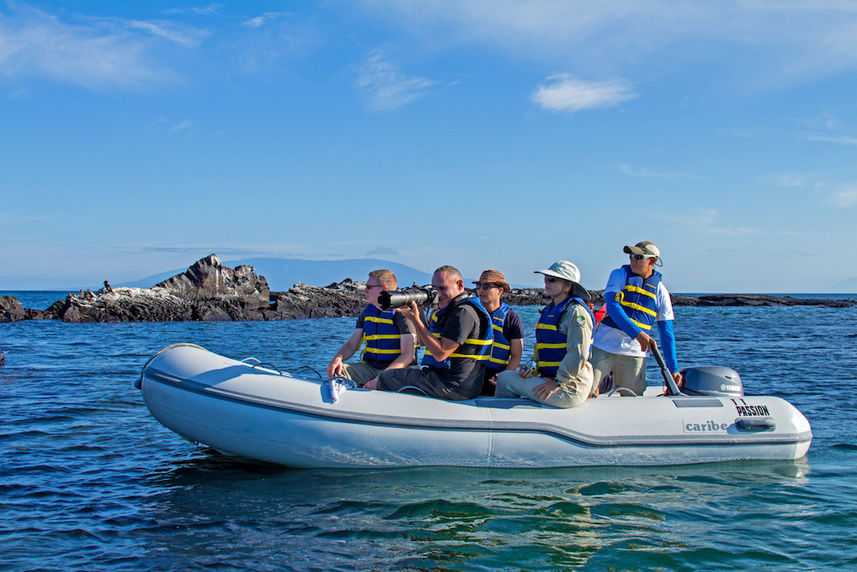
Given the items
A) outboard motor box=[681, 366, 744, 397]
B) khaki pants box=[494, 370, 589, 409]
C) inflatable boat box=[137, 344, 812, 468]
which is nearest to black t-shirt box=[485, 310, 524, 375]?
khaki pants box=[494, 370, 589, 409]

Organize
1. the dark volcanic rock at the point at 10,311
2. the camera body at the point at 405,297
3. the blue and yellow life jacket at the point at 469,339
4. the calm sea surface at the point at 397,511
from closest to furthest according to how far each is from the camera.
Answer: the calm sea surface at the point at 397,511 → the camera body at the point at 405,297 → the blue and yellow life jacket at the point at 469,339 → the dark volcanic rock at the point at 10,311

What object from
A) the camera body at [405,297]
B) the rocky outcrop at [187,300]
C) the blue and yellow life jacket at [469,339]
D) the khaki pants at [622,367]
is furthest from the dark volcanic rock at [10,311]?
the khaki pants at [622,367]

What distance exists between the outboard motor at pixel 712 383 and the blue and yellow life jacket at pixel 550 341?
1.40 metres

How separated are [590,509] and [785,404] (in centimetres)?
234

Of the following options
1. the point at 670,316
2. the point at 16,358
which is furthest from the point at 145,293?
the point at 670,316

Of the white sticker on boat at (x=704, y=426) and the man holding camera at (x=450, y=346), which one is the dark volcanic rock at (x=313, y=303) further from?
the white sticker on boat at (x=704, y=426)

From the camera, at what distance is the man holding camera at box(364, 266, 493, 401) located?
A: 513cm

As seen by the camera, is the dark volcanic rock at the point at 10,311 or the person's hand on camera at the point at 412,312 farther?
the dark volcanic rock at the point at 10,311

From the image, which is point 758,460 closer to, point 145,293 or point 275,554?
point 275,554

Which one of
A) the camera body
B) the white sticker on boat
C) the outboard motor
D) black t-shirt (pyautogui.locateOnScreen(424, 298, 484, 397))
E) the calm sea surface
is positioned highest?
the camera body

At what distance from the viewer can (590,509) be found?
4.80 meters

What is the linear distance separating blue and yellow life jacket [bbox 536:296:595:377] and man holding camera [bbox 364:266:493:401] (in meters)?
0.41

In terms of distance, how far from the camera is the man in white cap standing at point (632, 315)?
565cm

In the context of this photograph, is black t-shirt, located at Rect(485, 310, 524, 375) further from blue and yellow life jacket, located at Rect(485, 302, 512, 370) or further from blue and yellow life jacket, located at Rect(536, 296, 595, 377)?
blue and yellow life jacket, located at Rect(536, 296, 595, 377)
